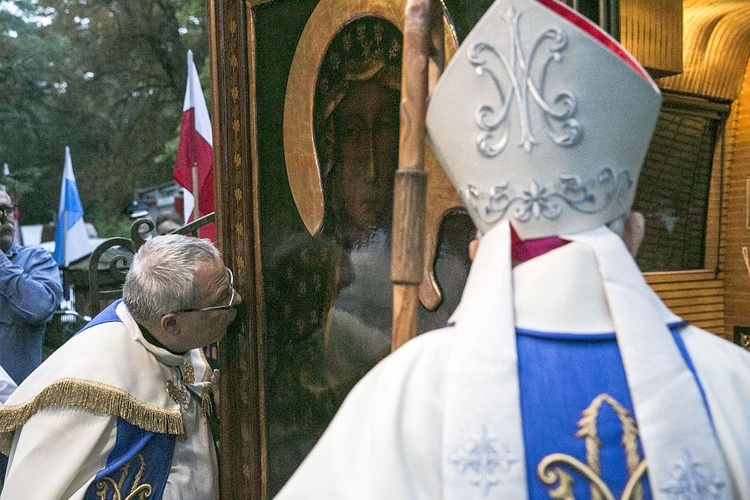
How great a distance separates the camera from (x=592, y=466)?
154cm

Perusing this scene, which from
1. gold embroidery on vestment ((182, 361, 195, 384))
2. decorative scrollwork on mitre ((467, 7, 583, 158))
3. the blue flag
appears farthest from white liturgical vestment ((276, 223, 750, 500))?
the blue flag

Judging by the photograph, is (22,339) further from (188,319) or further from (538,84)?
(538,84)

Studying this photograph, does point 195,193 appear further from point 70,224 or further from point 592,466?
point 70,224

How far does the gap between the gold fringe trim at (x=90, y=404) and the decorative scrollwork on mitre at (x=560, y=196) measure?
1.82 metres

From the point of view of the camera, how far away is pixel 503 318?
5.16 feet

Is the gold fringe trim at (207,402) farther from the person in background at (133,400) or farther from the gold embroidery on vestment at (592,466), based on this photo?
the gold embroidery on vestment at (592,466)

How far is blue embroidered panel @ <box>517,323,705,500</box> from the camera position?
1544 mm

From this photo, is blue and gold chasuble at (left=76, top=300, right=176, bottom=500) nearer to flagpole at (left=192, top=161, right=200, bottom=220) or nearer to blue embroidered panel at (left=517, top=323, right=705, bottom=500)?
blue embroidered panel at (left=517, top=323, right=705, bottom=500)

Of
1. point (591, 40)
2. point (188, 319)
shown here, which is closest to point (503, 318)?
point (591, 40)

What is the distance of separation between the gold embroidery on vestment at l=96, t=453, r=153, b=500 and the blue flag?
7.82 m

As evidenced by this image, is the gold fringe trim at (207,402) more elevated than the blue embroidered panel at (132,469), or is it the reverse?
the gold fringe trim at (207,402)

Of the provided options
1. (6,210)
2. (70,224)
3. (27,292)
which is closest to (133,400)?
(27,292)

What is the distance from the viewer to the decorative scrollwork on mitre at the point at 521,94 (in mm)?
1605

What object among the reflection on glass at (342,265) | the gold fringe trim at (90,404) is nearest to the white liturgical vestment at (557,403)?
the reflection on glass at (342,265)
